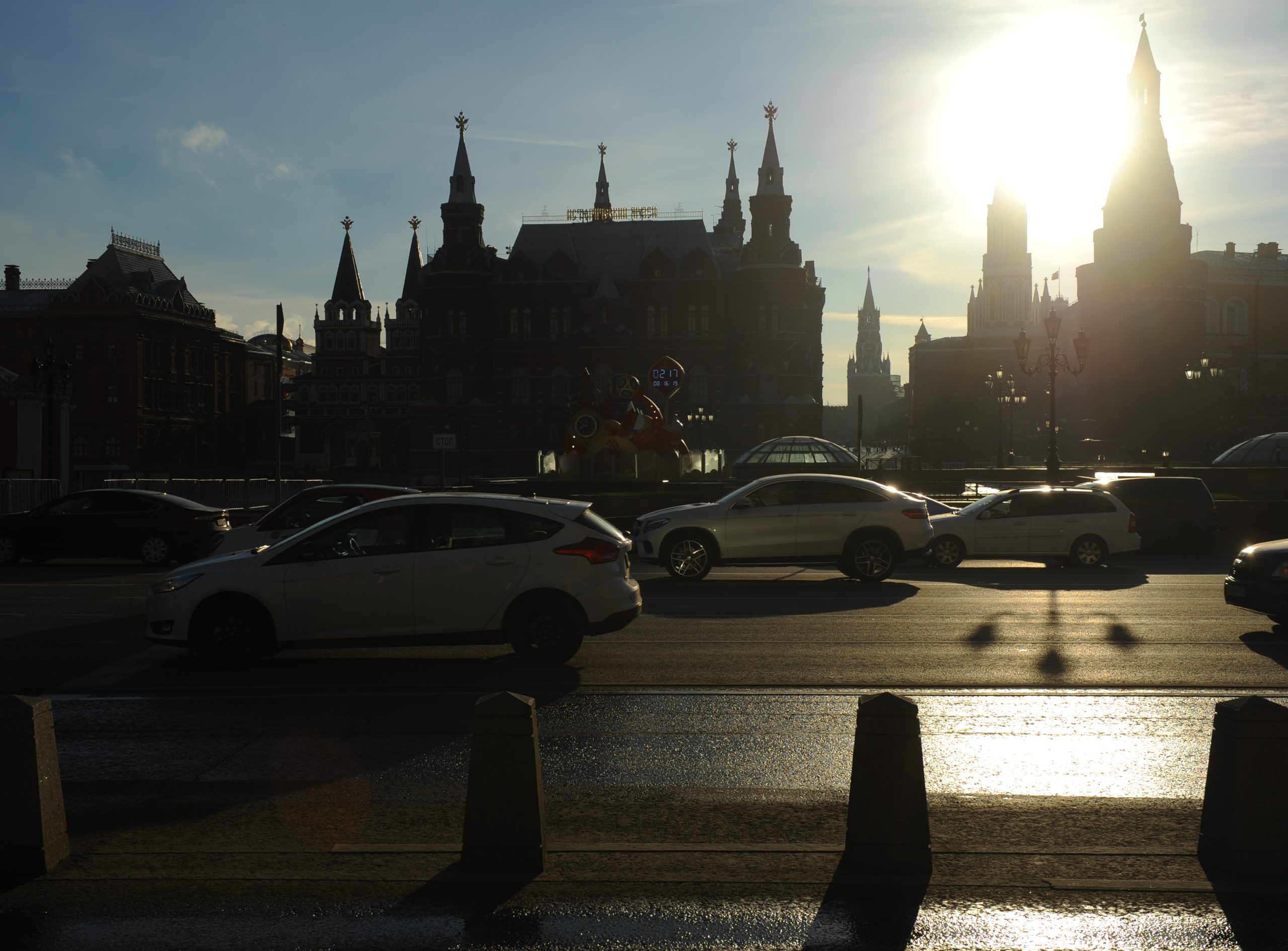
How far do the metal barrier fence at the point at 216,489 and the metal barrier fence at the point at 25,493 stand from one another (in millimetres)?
4587

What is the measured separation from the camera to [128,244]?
106188 millimetres

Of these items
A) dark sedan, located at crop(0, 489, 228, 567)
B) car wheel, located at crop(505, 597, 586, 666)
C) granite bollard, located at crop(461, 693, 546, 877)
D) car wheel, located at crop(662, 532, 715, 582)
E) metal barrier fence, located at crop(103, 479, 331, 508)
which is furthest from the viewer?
metal barrier fence, located at crop(103, 479, 331, 508)

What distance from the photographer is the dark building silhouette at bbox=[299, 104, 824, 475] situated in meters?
91.0

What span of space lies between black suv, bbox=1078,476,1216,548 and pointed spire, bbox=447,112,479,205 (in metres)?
75.0

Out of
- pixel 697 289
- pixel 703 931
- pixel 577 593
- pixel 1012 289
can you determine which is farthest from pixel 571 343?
pixel 1012 289

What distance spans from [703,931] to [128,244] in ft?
372

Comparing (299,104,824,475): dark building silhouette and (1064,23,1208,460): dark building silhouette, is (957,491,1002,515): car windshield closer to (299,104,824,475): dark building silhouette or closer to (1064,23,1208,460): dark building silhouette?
(299,104,824,475): dark building silhouette

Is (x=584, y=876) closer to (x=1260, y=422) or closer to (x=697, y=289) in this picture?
(x=697, y=289)

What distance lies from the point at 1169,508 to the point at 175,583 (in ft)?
69.7

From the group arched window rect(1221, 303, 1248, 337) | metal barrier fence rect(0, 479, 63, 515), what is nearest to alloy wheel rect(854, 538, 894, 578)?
metal barrier fence rect(0, 479, 63, 515)

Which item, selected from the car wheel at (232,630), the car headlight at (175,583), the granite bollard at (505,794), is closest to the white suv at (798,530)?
the car wheel at (232,630)

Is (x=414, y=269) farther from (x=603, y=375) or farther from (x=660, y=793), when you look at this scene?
(x=660, y=793)

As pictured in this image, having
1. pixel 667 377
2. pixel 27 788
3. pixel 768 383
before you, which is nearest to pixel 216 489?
pixel 667 377

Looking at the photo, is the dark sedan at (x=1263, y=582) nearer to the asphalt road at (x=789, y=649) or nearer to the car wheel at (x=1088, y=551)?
the asphalt road at (x=789, y=649)
